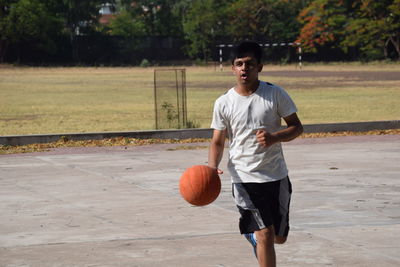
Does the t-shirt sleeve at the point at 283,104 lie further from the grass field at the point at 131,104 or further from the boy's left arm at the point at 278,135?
the grass field at the point at 131,104

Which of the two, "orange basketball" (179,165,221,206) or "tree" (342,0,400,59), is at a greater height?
"orange basketball" (179,165,221,206)

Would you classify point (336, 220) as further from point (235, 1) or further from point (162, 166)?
point (235, 1)

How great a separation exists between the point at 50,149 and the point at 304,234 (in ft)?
30.6

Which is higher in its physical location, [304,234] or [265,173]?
[265,173]

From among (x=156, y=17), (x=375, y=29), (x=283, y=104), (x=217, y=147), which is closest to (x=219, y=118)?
(x=217, y=147)

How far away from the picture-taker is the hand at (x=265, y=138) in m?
6.00

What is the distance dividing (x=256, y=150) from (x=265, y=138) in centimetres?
29

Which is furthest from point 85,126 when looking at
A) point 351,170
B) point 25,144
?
point 351,170

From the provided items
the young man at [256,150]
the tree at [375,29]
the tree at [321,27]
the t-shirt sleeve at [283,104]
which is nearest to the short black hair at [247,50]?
the young man at [256,150]

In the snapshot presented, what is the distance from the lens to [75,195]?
1136 cm

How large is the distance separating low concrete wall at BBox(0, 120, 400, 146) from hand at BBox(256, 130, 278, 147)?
12.0 m

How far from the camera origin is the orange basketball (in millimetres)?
6254

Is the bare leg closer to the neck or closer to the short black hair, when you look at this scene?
the neck

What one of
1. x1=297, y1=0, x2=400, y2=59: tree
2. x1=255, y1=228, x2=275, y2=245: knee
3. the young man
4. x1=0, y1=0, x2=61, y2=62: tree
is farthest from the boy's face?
x1=0, y1=0, x2=61, y2=62: tree
